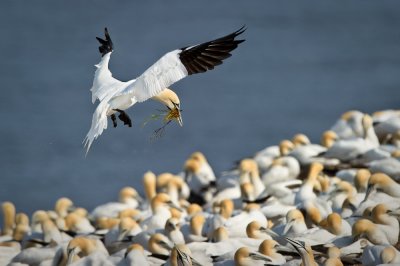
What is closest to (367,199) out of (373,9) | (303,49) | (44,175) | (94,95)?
(94,95)

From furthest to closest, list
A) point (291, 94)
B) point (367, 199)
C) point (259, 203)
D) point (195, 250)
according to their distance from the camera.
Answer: point (291, 94) → point (259, 203) → point (367, 199) → point (195, 250)

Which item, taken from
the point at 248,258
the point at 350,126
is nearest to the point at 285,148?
the point at 350,126

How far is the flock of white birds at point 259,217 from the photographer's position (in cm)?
955

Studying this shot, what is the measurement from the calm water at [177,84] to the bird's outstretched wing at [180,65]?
10488mm

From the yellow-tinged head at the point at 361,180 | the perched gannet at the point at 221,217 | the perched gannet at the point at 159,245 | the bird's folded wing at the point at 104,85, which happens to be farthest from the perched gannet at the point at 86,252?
the yellow-tinged head at the point at 361,180

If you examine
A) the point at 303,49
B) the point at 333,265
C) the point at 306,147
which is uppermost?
the point at 303,49

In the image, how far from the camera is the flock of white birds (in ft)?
31.3

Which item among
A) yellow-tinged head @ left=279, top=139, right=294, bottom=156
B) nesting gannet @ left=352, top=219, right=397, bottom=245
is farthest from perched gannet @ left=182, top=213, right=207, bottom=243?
yellow-tinged head @ left=279, top=139, right=294, bottom=156

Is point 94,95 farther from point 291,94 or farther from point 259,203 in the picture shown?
point 291,94

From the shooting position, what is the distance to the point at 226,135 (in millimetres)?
23938

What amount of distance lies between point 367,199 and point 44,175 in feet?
35.9

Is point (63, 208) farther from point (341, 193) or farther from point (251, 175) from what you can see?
point (341, 193)

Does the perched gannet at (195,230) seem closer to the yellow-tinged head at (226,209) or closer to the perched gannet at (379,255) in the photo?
the yellow-tinged head at (226,209)

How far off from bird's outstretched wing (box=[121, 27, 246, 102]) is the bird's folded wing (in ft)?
1.04
